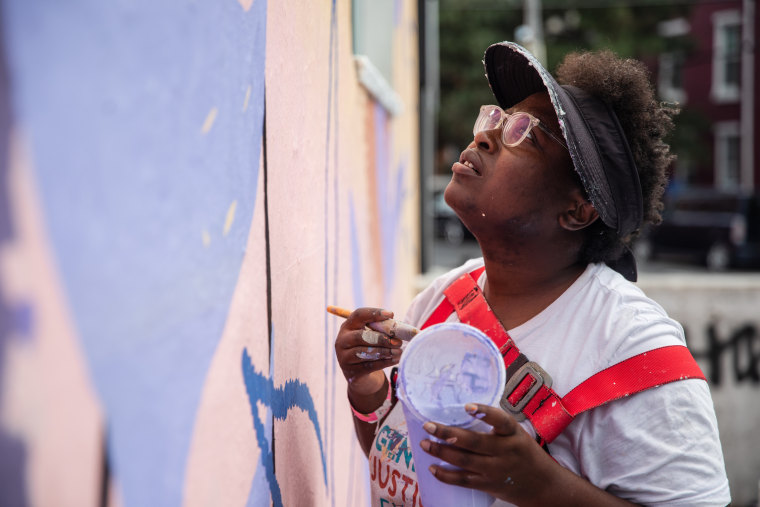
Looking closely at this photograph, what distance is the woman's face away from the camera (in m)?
1.81

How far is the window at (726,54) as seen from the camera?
78.1 ft

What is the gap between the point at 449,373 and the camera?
1340 millimetres

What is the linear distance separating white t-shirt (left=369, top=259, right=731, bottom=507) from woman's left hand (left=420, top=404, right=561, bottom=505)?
215mm

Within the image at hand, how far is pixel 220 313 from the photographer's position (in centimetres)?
133

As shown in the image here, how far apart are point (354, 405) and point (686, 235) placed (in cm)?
1659

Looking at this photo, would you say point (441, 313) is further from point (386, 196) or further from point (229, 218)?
point (386, 196)

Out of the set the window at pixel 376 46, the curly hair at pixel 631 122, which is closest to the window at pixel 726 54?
the window at pixel 376 46

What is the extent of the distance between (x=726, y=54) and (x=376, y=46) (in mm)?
23339

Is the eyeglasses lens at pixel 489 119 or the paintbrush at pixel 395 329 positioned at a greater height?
the eyeglasses lens at pixel 489 119

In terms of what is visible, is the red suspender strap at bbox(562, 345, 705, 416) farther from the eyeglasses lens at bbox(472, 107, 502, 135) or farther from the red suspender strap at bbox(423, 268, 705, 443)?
the eyeglasses lens at bbox(472, 107, 502, 135)

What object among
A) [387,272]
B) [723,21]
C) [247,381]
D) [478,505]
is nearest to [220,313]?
[247,381]

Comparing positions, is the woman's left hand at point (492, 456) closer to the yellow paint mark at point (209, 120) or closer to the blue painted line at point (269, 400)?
the blue painted line at point (269, 400)

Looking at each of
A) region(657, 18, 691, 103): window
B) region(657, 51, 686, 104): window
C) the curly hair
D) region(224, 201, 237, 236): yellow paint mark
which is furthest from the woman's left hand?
region(657, 51, 686, 104): window

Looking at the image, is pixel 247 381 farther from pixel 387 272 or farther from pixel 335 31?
pixel 387 272
